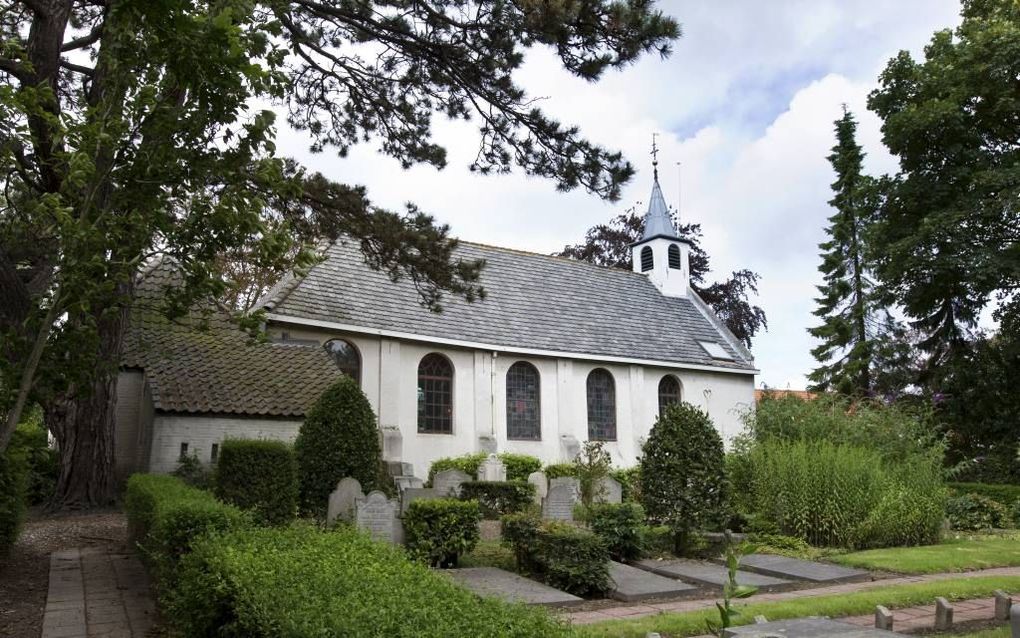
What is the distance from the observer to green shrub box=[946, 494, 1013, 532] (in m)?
16.1

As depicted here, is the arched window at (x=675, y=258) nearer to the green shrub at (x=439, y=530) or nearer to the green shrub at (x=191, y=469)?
the green shrub at (x=191, y=469)

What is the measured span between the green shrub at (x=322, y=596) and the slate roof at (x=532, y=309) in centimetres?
1298

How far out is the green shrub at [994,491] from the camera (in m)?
17.5

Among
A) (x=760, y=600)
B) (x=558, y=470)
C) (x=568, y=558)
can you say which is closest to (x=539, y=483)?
(x=558, y=470)

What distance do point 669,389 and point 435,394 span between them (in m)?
8.91

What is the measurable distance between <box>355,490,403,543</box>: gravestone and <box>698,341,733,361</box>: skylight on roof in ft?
61.6

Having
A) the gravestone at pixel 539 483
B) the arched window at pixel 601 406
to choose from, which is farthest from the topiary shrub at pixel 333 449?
the arched window at pixel 601 406

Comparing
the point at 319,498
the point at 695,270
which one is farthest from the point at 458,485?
the point at 695,270

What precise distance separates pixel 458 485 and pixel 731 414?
46.4ft

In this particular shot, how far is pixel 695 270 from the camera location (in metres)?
35.1

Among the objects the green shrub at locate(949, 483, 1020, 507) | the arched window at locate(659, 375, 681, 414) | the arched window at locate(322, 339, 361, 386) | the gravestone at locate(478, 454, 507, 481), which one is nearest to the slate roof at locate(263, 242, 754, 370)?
the arched window at locate(322, 339, 361, 386)

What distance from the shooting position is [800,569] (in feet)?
31.3

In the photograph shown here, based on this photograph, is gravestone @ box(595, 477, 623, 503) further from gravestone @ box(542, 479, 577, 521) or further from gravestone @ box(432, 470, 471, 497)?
gravestone @ box(432, 470, 471, 497)

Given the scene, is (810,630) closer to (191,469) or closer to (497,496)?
(497,496)
